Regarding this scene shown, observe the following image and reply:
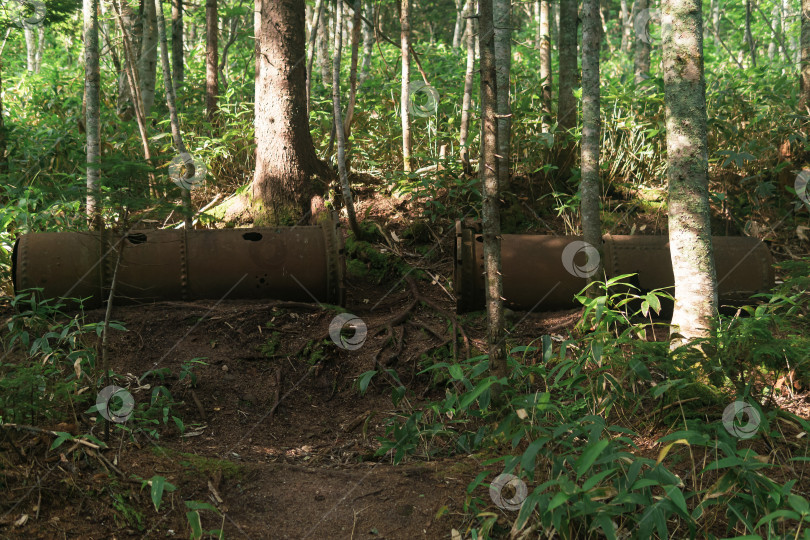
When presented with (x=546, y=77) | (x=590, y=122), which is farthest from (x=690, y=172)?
(x=546, y=77)

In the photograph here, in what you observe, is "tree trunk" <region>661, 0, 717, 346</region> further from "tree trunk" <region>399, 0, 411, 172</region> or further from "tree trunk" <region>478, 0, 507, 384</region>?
"tree trunk" <region>399, 0, 411, 172</region>

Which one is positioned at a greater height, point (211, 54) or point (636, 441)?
point (211, 54)

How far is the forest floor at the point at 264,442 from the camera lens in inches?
107

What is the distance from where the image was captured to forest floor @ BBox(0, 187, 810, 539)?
2.72 meters

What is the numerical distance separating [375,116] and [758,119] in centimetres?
459

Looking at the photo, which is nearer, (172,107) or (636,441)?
(636,441)

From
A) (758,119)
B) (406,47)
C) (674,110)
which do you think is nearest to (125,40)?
(406,47)

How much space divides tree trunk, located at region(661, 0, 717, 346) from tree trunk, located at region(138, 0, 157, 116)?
7712mm

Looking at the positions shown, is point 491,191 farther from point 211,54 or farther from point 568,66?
point 211,54

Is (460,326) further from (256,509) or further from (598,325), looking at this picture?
(256,509)

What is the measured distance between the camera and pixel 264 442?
393 cm

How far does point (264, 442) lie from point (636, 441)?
2074 mm

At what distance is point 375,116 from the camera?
8.95m

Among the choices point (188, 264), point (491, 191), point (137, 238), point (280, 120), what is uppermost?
point (280, 120)
